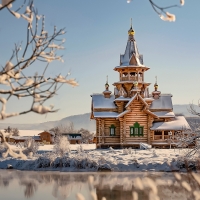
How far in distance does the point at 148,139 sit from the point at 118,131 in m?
2.64

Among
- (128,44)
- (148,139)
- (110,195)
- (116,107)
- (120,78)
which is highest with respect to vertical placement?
(128,44)

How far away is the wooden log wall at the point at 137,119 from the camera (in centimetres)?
3531

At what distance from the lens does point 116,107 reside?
36.8 metres

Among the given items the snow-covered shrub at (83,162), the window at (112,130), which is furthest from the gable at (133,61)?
the snow-covered shrub at (83,162)

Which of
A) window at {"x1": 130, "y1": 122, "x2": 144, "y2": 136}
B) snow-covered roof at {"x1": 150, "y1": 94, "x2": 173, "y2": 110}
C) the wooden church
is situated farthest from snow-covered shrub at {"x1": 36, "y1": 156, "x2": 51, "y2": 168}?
snow-covered roof at {"x1": 150, "y1": 94, "x2": 173, "y2": 110}

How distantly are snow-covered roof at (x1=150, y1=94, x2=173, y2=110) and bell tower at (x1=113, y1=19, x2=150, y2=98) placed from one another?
51.1 inches

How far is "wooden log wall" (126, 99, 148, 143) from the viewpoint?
3531cm

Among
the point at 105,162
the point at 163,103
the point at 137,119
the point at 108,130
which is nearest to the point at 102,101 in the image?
the point at 108,130

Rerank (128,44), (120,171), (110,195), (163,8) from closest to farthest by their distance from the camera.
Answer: (163,8)
(110,195)
(120,171)
(128,44)

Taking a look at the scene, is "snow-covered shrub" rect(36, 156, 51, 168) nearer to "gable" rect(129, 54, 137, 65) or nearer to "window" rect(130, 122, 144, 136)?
"window" rect(130, 122, 144, 136)

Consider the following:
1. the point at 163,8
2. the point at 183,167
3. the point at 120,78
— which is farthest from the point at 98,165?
the point at 163,8

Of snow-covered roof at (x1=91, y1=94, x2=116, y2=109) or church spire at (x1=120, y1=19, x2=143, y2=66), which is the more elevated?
church spire at (x1=120, y1=19, x2=143, y2=66)

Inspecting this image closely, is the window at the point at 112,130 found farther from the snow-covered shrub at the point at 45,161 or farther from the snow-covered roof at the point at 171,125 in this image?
the snow-covered shrub at the point at 45,161

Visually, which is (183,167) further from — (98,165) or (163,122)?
(163,122)
